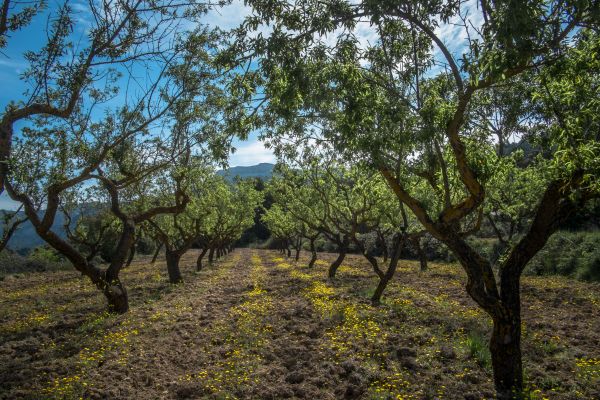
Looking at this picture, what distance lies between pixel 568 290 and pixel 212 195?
22.6 m

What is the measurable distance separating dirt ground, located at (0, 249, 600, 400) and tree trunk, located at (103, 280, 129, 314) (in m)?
0.51

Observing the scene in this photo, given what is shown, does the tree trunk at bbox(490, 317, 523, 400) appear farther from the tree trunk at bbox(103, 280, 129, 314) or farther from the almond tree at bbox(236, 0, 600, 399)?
the tree trunk at bbox(103, 280, 129, 314)

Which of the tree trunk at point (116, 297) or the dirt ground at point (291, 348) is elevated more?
the tree trunk at point (116, 297)

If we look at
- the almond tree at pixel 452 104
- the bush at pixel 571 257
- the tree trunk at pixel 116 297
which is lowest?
the bush at pixel 571 257

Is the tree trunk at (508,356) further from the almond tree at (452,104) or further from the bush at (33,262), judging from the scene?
the bush at (33,262)

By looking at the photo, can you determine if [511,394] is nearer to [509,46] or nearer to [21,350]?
[509,46]

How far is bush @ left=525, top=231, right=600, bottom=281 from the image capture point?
23.2 metres

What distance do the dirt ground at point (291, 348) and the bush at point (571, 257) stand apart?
6970 mm

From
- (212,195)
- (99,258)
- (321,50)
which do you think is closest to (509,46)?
(321,50)

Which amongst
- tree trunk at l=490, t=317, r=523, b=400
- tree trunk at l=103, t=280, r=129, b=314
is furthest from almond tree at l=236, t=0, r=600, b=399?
tree trunk at l=103, t=280, r=129, b=314

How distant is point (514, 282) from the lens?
704cm

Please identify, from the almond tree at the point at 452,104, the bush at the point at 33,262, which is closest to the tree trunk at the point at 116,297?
the almond tree at the point at 452,104

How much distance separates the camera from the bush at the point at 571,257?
23156 millimetres

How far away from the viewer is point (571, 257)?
25.6m
